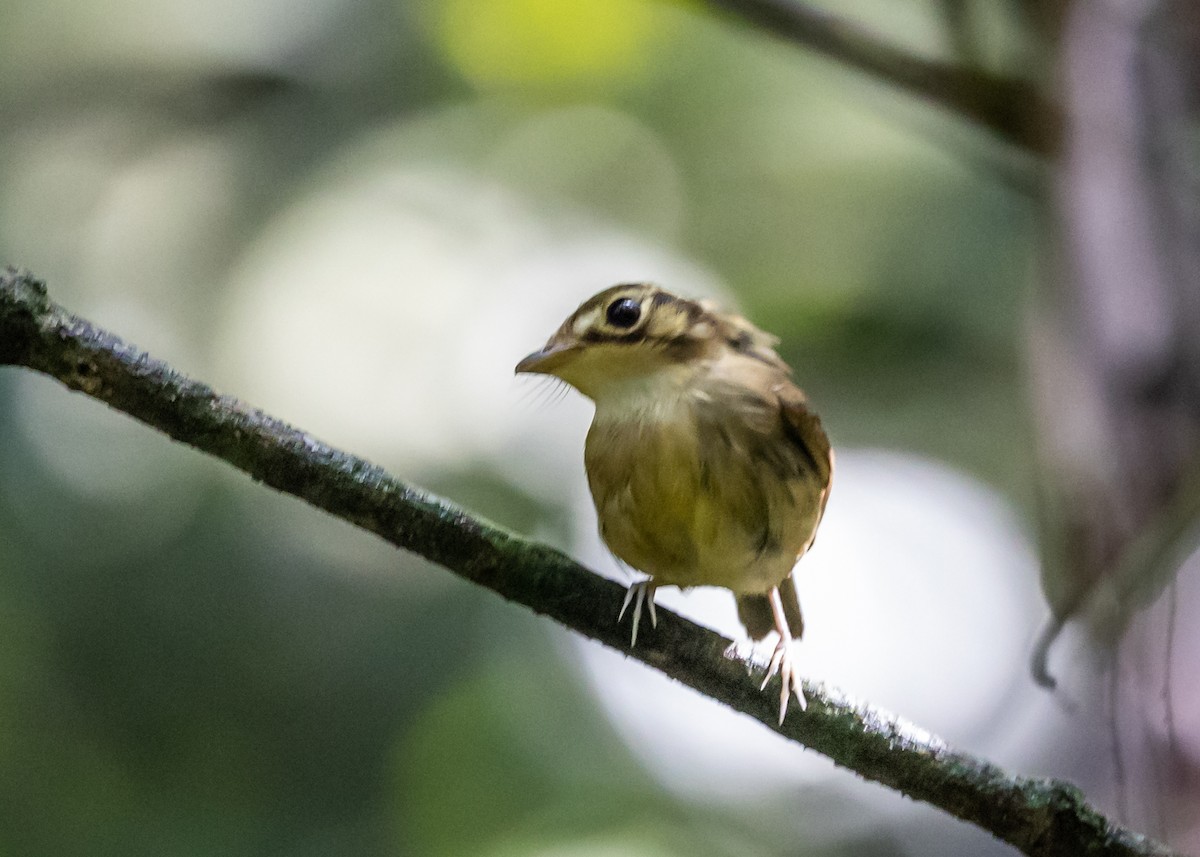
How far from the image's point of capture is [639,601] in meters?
1.44

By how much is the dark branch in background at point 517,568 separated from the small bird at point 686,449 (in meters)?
0.05

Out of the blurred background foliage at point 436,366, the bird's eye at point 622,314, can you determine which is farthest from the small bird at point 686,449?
the blurred background foliage at point 436,366

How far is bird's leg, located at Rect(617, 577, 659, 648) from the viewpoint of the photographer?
1.42 meters

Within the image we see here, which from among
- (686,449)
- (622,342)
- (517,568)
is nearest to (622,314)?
(622,342)

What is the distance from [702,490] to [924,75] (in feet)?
4.39

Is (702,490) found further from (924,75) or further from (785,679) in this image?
(924,75)

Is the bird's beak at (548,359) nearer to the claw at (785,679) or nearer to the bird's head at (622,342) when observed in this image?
the bird's head at (622,342)

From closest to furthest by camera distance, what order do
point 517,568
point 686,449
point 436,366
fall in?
point 517,568 → point 686,449 → point 436,366

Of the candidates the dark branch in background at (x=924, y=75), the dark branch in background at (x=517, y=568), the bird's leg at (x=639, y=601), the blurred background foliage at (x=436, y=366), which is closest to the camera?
the dark branch in background at (x=517, y=568)

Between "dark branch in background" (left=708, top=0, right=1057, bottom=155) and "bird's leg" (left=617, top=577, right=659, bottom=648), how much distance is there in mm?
1257

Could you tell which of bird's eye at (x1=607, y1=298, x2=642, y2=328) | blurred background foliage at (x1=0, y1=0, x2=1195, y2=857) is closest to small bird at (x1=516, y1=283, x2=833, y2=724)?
bird's eye at (x1=607, y1=298, x2=642, y2=328)

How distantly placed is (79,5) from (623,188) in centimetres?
171

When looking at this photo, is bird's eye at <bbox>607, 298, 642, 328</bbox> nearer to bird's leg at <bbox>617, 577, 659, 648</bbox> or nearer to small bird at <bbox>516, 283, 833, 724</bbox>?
small bird at <bbox>516, 283, 833, 724</bbox>

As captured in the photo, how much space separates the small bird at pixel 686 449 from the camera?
150 centimetres
